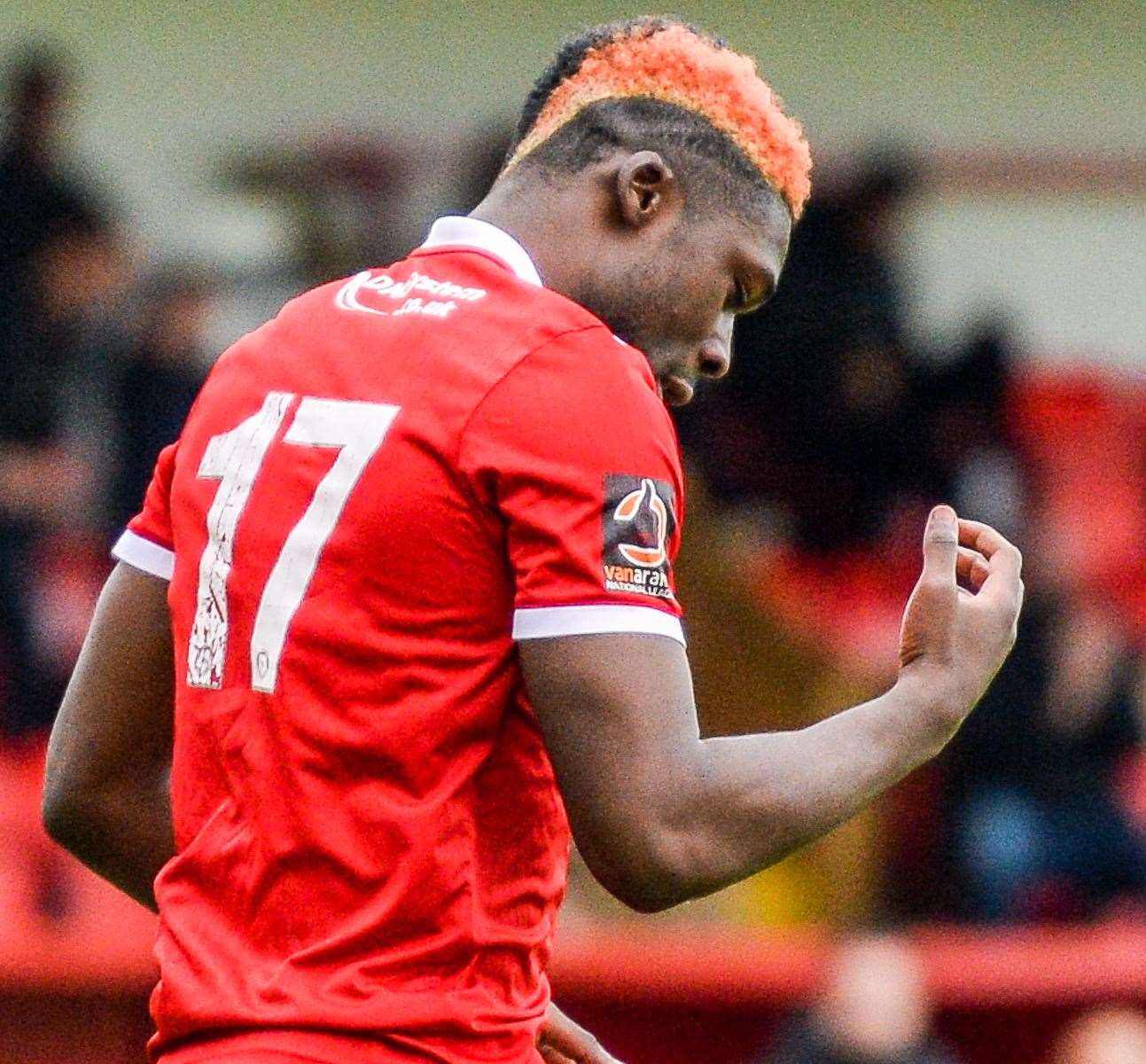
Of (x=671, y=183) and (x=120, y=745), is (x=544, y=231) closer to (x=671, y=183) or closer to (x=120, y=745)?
(x=671, y=183)

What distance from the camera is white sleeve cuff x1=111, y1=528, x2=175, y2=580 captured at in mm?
2482

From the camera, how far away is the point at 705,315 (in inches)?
94.4

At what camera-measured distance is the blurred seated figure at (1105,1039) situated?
21.9 feet

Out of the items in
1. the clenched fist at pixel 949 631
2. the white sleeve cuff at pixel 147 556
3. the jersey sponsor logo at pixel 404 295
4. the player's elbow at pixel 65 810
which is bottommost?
the player's elbow at pixel 65 810

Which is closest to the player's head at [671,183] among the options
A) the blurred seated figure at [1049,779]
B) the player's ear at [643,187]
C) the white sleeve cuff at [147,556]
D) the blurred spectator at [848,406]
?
the player's ear at [643,187]

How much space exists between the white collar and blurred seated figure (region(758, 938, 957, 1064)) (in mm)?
4531

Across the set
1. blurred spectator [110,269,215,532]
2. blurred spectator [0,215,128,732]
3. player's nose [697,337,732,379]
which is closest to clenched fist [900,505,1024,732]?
player's nose [697,337,732,379]

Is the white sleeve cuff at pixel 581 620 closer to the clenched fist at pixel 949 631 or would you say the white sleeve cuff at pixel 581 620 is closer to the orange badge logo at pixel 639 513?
the orange badge logo at pixel 639 513

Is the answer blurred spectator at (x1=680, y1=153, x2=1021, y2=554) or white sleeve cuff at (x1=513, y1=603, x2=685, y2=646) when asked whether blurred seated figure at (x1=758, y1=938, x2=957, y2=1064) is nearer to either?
blurred spectator at (x1=680, y1=153, x2=1021, y2=554)

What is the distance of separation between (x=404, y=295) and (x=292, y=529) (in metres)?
0.26

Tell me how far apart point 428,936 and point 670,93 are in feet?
2.80

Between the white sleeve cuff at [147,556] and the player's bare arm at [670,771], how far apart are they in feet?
1.70

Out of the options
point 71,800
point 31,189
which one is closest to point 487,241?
point 71,800

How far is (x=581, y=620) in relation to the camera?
6.89ft
